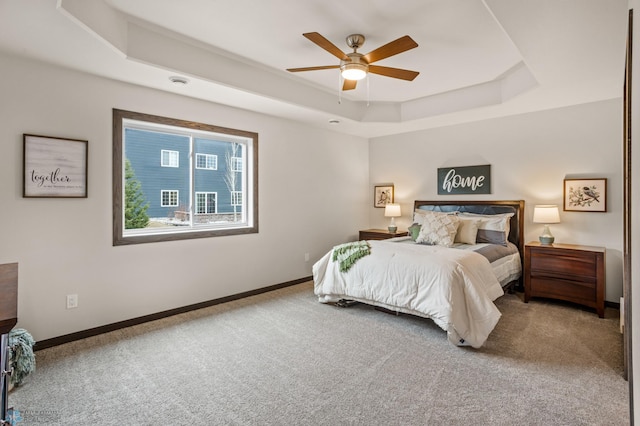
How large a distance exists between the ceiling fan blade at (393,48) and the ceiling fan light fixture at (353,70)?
0.27 ft

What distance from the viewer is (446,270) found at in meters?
2.97

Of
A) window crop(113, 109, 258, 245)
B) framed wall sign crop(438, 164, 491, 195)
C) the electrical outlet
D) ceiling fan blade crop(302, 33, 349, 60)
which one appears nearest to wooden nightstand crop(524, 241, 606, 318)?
framed wall sign crop(438, 164, 491, 195)

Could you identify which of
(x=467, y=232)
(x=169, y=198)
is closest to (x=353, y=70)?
(x=169, y=198)

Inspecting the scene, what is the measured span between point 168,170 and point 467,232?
3.81 metres

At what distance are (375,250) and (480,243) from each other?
1.67 meters

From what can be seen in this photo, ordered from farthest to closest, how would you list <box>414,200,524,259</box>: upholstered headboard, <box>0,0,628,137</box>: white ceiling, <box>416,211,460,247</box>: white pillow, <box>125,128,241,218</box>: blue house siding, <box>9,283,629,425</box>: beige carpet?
1. <box>414,200,524,259</box>: upholstered headboard
2. <box>416,211,460,247</box>: white pillow
3. <box>125,128,241,218</box>: blue house siding
4. <box>0,0,628,137</box>: white ceiling
5. <box>9,283,629,425</box>: beige carpet

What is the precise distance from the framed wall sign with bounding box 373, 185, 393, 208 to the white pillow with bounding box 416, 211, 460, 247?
151 cm

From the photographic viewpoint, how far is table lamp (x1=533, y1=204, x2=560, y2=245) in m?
4.05

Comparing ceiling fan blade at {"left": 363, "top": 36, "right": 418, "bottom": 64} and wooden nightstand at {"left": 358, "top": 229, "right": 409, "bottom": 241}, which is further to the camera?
wooden nightstand at {"left": 358, "top": 229, "right": 409, "bottom": 241}

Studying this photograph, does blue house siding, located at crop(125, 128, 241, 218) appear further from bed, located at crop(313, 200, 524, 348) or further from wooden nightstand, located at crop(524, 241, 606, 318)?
wooden nightstand, located at crop(524, 241, 606, 318)

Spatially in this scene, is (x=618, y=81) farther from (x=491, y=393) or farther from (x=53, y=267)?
(x=53, y=267)

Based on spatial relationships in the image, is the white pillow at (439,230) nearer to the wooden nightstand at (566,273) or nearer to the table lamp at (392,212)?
the wooden nightstand at (566,273)

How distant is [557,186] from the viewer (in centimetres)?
432

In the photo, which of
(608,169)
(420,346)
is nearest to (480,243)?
(608,169)
